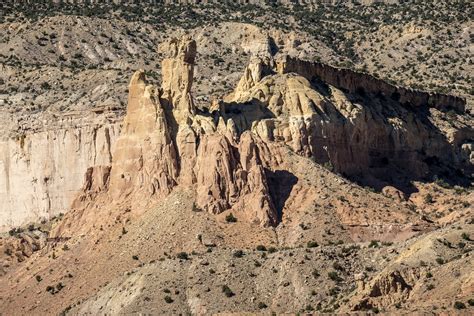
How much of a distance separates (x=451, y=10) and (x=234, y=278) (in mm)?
87906

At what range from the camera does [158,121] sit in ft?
420

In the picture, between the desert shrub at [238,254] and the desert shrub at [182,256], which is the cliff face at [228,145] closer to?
the desert shrub at [182,256]

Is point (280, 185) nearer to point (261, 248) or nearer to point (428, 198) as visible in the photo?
point (261, 248)

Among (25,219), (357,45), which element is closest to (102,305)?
(25,219)

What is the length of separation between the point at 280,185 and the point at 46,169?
24.1m

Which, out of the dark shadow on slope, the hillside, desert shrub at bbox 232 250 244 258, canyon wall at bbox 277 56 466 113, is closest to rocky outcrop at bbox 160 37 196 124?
the hillside

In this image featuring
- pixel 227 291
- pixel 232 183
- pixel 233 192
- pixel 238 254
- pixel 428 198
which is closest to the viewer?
pixel 227 291

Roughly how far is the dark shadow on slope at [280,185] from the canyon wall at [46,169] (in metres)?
17.0

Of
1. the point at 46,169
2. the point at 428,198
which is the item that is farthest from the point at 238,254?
the point at 46,169

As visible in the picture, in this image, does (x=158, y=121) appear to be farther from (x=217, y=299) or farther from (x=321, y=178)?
(x=217, y=299)

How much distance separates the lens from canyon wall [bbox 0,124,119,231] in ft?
465

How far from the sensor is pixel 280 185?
126375mm

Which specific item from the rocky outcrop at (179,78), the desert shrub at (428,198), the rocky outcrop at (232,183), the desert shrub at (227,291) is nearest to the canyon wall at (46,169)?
the rocky outcrop at (179,78)

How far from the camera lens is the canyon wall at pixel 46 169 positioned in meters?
142
